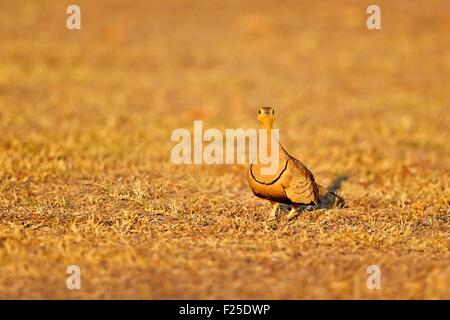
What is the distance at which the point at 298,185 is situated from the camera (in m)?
6.60

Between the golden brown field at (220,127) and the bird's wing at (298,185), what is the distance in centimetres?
31

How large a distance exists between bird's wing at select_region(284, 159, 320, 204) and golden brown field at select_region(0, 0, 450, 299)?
31cm

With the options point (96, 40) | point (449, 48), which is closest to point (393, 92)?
point (449, 48)

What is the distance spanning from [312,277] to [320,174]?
14.5 ft

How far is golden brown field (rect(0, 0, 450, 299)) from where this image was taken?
5.50 m

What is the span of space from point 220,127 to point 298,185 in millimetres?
6112

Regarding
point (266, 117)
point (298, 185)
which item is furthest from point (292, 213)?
point (266, 117)

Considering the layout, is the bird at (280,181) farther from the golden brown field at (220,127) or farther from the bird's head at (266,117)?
the golden brown field at (220,127)

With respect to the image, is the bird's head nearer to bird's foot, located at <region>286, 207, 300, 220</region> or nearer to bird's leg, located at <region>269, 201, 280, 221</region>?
bird's leg, located at <region>269, 201, 280, 221</region>

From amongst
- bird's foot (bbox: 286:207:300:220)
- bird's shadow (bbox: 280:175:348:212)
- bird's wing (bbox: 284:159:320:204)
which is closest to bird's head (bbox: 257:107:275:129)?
bird's wing (bbox: 284:159:320:204)

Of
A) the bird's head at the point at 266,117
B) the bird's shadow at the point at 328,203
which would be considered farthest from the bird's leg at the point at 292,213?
the bird's head at the point at 266,117

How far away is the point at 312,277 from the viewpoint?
17.6 ft

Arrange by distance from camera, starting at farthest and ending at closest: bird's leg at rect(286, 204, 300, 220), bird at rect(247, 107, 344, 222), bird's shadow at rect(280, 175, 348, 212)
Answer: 1. bird's shadow at rect(280, 175, 348, 212)
2. bird's leg at rect(286, 204, 300, 220)
3. bird at rect(247, 107, 344, 222)
